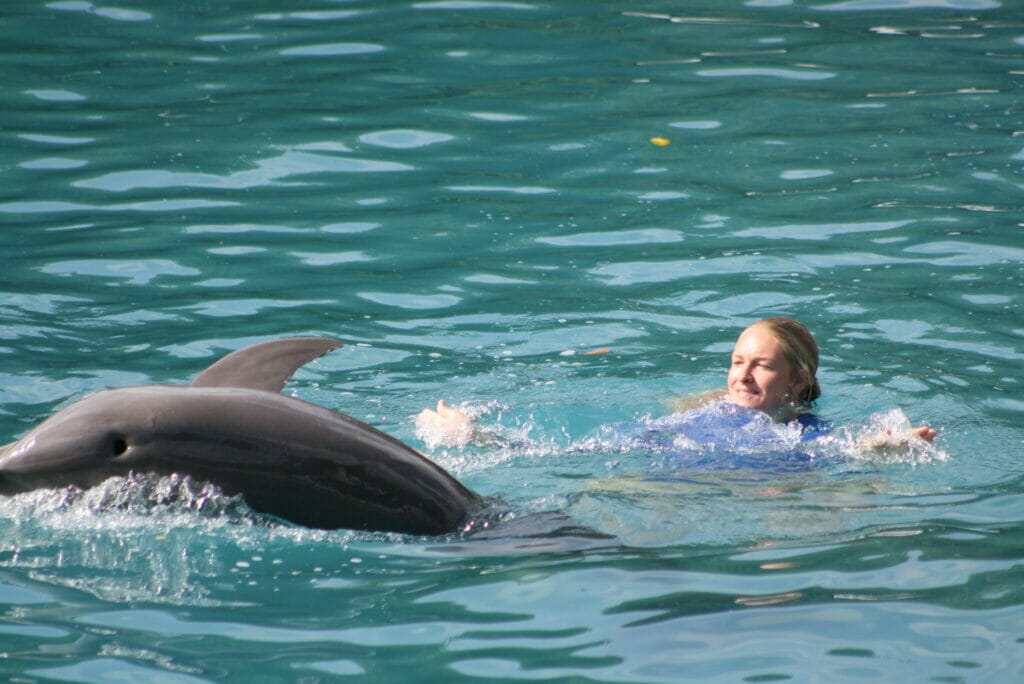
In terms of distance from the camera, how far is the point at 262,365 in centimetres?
532

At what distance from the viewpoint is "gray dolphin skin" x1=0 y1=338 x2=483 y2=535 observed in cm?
486

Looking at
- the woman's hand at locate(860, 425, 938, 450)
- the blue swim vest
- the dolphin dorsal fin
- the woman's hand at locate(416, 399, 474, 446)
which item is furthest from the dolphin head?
the woman's hand at locate(860, 425, 938, 450)

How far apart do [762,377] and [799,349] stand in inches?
9.5

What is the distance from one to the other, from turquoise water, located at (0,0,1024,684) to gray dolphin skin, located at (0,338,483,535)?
0.40 feet

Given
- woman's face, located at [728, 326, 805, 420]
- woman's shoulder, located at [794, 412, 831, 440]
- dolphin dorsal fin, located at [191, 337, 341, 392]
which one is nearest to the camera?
dolphin dorsal fin, located at [191, 337, 341, 392]

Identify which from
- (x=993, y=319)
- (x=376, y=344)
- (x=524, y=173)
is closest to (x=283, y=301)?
(x=376, y=344)

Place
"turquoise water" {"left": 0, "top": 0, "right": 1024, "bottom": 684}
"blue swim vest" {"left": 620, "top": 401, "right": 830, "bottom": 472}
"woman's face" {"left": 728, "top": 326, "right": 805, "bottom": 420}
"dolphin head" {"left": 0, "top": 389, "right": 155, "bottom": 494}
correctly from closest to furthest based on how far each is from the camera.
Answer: "turquoise water" {"left": 0, "top": 0, "right": 1024, "bottom": 684}, "dolphin head" {"left": 0, "top": 389, "right": 155, "bottom": 494}, "blue swim vest" {"left": 620, "top": 401, "right": 830, "bottom": 472}, "woman's face" {"left": 728, "top": 326, "right": 805, "bottom": 420}

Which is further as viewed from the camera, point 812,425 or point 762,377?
point 762,377

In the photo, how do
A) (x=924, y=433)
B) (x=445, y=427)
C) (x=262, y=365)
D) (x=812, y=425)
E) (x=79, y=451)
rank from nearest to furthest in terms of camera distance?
(x=79, y=451), (x=262, y=365), (x=924, y=433), (x=445, y=427), (x=812, y=425)

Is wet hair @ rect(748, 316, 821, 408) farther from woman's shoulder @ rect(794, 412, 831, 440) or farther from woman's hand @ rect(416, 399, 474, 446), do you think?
woman's hand @ rect(416, 399, 474, 446)

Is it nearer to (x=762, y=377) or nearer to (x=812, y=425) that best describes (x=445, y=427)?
(x=762, y=377)

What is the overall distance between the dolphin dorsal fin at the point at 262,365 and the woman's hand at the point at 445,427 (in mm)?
1221

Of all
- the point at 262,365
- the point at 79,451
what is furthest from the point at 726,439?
the point at 79,451

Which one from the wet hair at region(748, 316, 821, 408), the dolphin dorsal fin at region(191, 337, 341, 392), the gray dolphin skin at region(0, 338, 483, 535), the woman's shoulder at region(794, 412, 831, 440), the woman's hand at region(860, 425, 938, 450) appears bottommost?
the woman's shoulder at region(794, 412, 831, 440)
